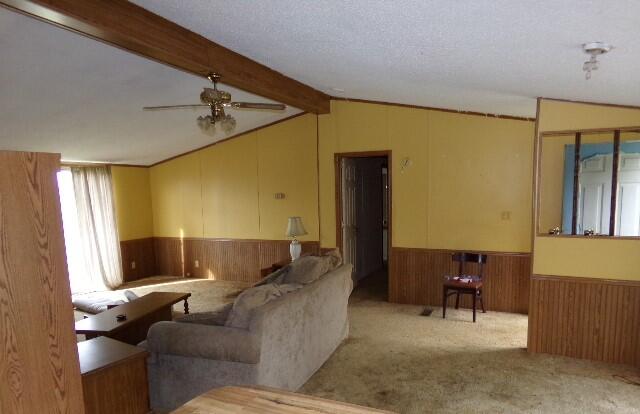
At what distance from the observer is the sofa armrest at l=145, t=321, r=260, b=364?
8.20 ft

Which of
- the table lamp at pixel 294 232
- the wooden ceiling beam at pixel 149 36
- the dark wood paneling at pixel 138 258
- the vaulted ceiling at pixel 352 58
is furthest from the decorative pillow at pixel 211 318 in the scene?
the dark wood paneling at pixel 138 258

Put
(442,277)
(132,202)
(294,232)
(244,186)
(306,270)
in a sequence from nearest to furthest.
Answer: (306,270), (442,277), (294,232), (244,186), (132,202)

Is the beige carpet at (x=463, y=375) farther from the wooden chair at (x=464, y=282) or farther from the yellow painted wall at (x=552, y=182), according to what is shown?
the yellow painted wall at (x=552, y=182)

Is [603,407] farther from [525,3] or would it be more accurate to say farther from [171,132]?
[171,132]

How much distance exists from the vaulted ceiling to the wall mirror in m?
0.60

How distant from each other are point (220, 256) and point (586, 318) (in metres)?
5.45

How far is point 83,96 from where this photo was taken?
3.52 m

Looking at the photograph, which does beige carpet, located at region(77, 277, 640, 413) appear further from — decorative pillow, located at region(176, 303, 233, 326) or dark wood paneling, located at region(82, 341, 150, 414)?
dark wood paneling, located at region(82, 341, 150, 414)

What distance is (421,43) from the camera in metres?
2.25

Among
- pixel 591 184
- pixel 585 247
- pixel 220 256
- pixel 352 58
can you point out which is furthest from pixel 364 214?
pixel 352 58

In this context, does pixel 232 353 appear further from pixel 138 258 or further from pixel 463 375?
pixel 138 258

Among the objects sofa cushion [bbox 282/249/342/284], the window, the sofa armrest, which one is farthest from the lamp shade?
the window

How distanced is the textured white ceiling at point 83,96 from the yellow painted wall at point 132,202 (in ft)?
3.17

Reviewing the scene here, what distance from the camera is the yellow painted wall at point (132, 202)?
699cm
